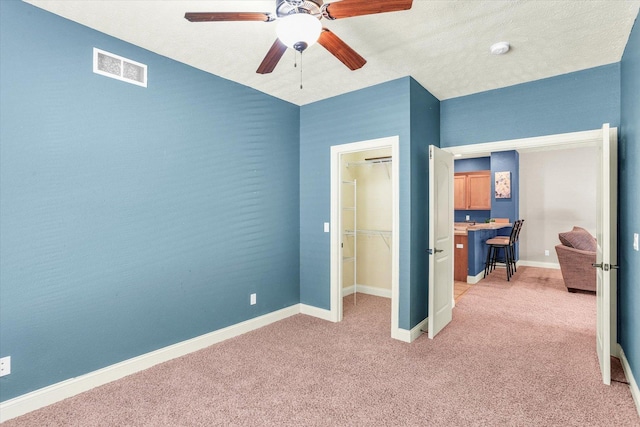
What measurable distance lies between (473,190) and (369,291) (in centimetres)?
462

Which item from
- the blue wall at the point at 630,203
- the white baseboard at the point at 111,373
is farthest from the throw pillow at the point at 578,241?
the white baseboard at the point at 111,373

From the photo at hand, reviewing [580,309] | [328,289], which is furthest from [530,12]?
[580,309]

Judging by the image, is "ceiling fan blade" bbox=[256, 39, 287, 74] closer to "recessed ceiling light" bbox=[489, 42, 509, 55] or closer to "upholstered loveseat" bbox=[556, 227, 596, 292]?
"recessed ceiling light" bbox=[489, 42, 509, 55]

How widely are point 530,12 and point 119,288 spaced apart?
358cm

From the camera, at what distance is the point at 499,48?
2.67m

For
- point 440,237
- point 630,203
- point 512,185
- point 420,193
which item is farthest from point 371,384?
point 512,185

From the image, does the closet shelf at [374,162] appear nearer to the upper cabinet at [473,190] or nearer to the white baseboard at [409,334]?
the white baseboard at [409,334]

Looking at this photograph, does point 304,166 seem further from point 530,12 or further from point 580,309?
point 580,309

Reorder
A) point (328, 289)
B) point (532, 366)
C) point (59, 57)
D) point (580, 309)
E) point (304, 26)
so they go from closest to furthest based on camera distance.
A: point (304, 26)
point (59, 57)
point (532, 366)
point (328, 289)
point (580, 309)

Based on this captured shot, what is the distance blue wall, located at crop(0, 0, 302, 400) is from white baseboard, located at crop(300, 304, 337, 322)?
0.67m

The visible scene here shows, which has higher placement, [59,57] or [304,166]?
[59,57]

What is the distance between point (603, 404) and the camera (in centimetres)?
219

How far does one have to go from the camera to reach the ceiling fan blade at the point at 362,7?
1.57 metres

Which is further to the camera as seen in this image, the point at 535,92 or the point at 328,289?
the point at 328,289
